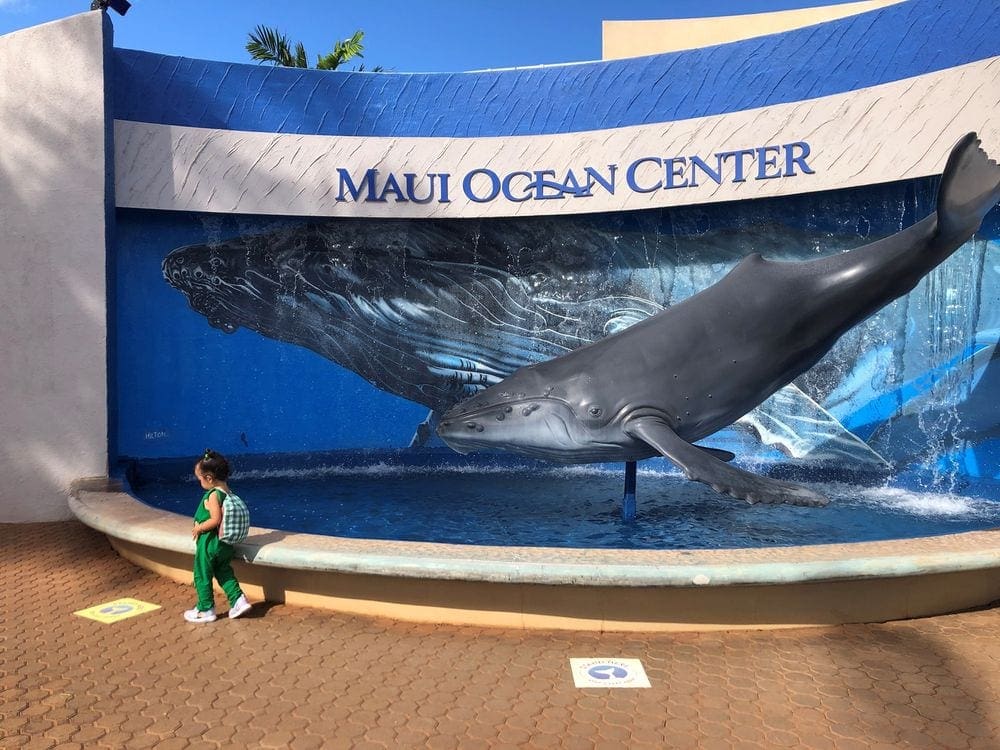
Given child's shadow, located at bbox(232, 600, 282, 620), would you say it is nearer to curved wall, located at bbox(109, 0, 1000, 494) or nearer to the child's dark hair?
the child's dark hair

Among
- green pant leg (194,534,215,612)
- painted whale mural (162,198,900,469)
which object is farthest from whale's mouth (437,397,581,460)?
painted whale mural (162,198,900,469)

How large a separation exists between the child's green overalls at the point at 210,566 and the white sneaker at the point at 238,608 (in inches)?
1.4

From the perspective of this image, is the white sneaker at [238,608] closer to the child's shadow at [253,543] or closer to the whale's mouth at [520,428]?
the child's shadow at [253,543]

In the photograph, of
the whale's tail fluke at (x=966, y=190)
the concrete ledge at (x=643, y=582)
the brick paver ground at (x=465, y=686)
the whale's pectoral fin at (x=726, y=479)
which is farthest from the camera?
the whale's tail fluke at (x=966, y=190)

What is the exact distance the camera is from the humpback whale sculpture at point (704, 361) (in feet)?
22.8

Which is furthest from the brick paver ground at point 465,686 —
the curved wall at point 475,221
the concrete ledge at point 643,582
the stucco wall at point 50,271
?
the curved wall at point 475,221

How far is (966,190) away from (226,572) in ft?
23.1

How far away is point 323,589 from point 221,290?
8978 millimetres

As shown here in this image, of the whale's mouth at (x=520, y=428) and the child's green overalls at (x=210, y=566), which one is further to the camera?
the whale's mouth at (x=520, y=428)

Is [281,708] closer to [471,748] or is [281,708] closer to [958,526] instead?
[471,748]

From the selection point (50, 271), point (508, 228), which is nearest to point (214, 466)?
point (50, 271)

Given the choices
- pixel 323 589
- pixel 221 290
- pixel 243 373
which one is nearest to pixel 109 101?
pixel 221 290

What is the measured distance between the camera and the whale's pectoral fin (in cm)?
583

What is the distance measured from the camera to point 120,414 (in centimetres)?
1263
